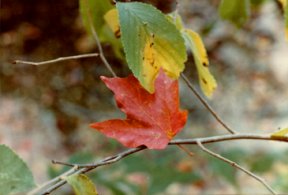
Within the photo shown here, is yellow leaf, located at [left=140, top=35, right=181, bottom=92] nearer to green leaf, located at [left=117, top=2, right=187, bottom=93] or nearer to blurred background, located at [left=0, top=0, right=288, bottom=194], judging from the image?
green leaf, located at [left=117, top=2, right=187, bottom=93]

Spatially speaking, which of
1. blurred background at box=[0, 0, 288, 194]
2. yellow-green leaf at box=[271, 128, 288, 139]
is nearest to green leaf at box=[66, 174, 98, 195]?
yellow-green leaf at box=[271, 128, 288, 139]

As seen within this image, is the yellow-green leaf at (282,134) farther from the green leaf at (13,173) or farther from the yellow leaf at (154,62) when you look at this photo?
the green leaf at (13,173)

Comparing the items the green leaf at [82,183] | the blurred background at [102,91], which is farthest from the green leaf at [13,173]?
the blurred background at [102,91]

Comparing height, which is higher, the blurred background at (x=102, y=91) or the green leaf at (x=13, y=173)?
the green leaf at (x=13, y=173)

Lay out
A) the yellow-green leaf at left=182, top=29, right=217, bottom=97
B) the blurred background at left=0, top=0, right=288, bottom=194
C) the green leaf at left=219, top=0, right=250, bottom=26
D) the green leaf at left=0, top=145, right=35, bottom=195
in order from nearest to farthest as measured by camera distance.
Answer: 1. the green leaf at left=0, top=145, right=35, bottom=195
2. the yellow-green leaf at left=182, top=29, right=217, bottom=97
3. the green leaf at left=219, top=0, right=250, bottom=26
4. the blurred background at left=0, top=0, right=288, bottom=194

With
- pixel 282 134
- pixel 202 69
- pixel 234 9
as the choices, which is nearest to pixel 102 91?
pixel 234 9

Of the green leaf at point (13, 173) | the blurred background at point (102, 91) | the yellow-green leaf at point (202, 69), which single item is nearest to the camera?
the green leaf at point (13, 173)
